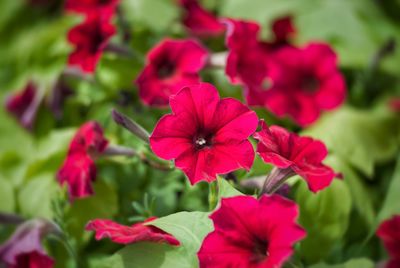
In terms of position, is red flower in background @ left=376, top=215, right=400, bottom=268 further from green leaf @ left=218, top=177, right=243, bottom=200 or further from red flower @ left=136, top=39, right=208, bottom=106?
red flower @ left=136, top=39, right=208, bottom=106

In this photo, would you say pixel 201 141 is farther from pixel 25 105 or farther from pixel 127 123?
pixel 25 105

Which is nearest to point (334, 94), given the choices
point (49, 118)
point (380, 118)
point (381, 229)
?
point (380, 118)

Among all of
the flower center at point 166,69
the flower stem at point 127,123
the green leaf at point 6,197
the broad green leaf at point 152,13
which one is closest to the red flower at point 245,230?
the flower stem at point 127,123

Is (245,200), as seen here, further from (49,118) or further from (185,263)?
(49,118)

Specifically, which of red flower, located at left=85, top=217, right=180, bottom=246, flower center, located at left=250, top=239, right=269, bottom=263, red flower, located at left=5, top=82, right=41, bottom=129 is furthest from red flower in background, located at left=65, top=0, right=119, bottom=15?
flower center, located at left=250, top=239, right=269, bottom=263

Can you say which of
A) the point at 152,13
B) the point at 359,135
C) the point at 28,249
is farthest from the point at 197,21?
the point at 28,249

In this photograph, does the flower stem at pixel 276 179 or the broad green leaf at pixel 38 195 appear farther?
the broad green leaf at pixel 38 195

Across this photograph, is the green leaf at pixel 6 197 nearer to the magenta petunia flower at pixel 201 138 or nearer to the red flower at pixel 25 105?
the red flower at pixel 25 105
